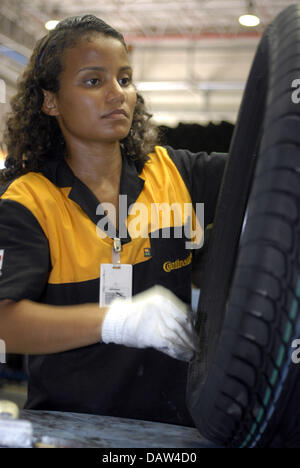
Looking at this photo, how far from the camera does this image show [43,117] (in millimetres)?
1482

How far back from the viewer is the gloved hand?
37.3 inches

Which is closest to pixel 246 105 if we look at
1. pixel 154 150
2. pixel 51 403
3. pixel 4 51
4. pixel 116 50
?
pixel 116 50

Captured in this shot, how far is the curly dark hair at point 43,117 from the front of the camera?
4.38 feet

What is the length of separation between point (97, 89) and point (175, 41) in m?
8.26

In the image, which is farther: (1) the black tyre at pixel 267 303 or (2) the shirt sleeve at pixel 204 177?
(2) the shirt sleeve at pixel 204 177

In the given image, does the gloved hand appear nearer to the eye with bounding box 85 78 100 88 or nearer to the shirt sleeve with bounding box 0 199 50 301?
the shirt sleeve with bounding box 0 199 50 301

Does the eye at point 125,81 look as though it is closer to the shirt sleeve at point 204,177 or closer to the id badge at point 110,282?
the shirt sleeve at point 204,177

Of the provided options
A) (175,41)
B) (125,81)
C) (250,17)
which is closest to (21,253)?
(125,81)

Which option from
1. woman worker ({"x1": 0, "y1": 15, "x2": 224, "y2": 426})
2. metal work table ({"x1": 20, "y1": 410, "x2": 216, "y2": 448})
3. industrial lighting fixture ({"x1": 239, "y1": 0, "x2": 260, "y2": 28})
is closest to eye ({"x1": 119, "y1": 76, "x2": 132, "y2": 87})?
woman worker ({"x1": 0, "y1": 15, "x2": 224, "y2": 426})

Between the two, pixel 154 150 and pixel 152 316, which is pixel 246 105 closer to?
pixel 152 316

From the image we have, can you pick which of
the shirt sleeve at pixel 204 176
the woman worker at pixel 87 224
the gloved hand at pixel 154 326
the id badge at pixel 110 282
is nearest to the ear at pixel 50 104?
the woman worker at pixel 87 224

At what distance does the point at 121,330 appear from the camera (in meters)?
0.97

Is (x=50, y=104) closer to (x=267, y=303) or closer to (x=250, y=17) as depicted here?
(x=267, y=303)

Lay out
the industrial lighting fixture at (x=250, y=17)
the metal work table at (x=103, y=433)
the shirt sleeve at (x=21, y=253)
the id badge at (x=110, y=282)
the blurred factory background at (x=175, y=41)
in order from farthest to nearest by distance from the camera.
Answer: the blurred factory background at (x=175, y=41), the industrial lighting fixture at (x=250, y=17), the id badge at (x=110, y=282), the shirt sleeve at (x=21, y=253), the metal work table at (x=103, y=433)
